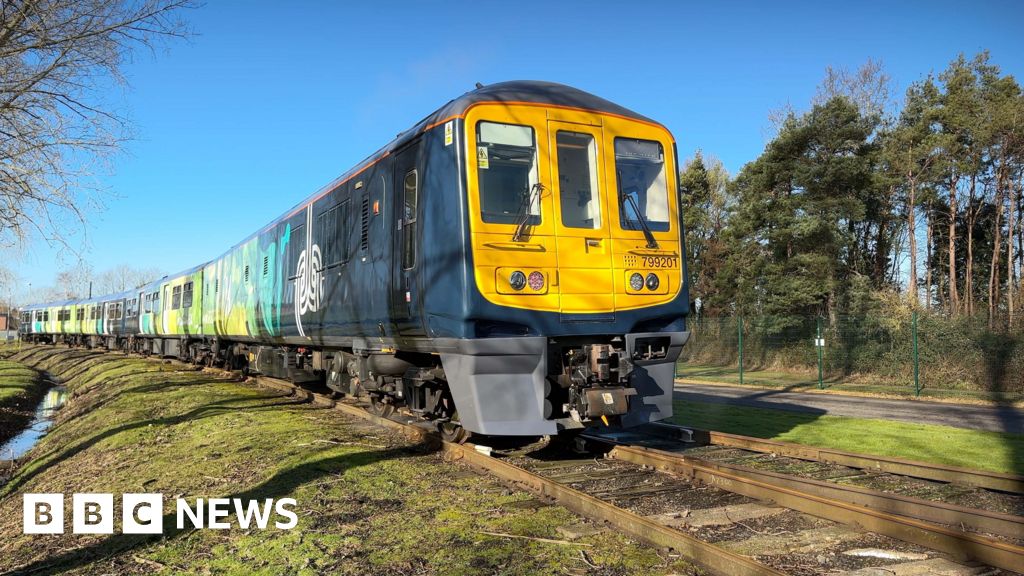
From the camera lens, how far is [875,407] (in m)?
13.3

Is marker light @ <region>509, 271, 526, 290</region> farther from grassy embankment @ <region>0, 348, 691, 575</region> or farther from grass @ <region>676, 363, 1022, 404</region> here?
grass @ <region>676, 363, 1022, 404</region>

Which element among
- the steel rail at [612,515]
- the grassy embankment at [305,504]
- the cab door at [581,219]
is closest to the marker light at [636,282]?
the cab door at [581,219]

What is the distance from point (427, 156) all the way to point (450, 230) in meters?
0.96

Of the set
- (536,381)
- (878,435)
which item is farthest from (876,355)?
Answer: (536,381)

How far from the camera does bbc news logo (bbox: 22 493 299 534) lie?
17.3 ft

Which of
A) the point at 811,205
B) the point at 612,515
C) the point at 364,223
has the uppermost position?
the point at 811,205

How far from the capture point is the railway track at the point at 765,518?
3.98 m

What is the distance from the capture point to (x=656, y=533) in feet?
14.4

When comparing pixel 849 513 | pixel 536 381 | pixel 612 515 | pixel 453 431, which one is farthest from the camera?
pixel 453 431

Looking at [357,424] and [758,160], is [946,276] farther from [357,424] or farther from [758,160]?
[357,424]

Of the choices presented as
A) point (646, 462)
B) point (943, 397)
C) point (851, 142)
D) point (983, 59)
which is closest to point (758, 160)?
point (851, 142)

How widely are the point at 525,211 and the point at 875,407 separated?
1043 cm

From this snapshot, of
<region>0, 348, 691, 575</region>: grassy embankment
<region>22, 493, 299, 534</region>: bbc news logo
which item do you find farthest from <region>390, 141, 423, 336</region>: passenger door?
<region>22, 493, 299, 534</region>: bbc news logo

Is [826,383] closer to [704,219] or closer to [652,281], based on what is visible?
[652,281]
